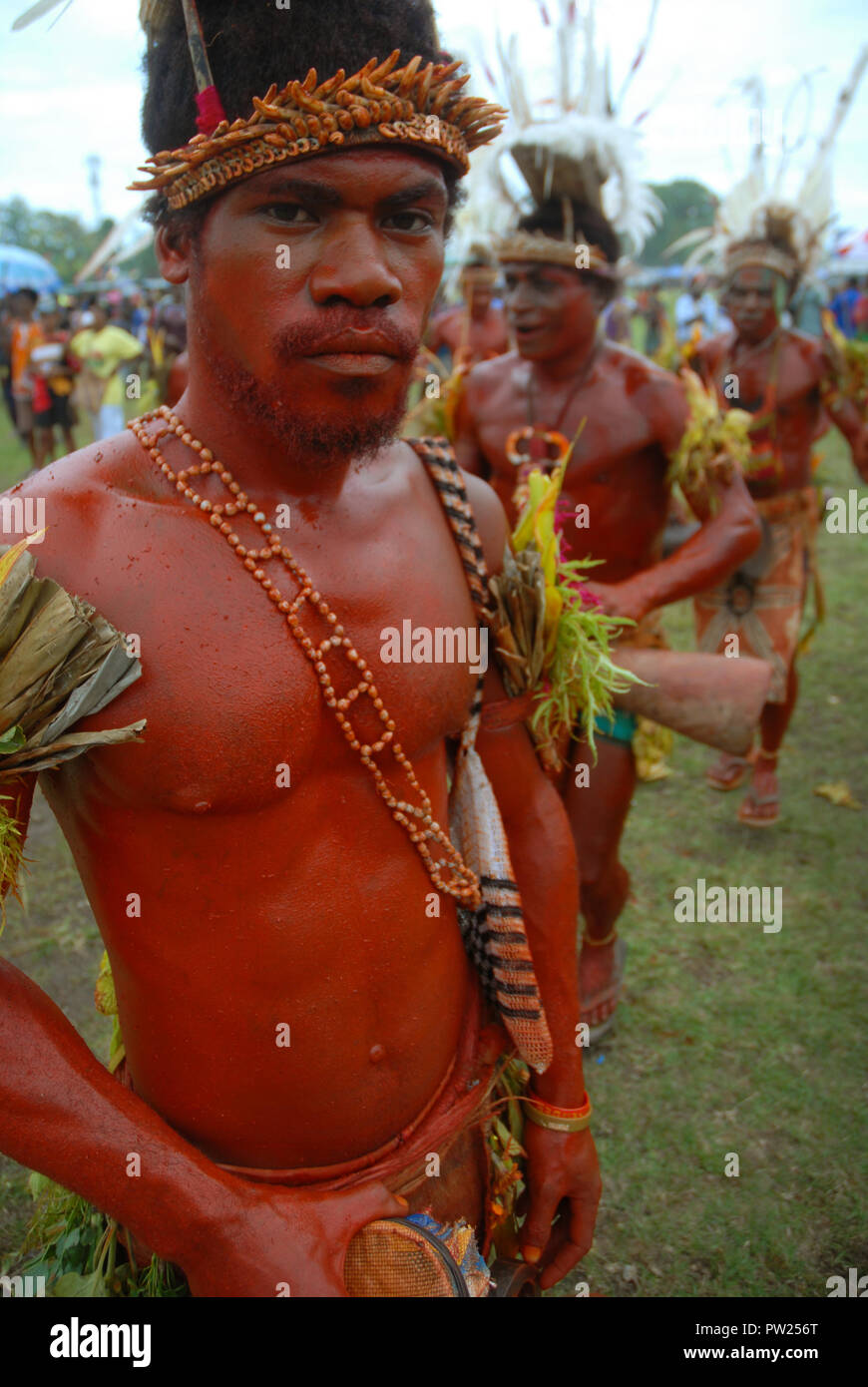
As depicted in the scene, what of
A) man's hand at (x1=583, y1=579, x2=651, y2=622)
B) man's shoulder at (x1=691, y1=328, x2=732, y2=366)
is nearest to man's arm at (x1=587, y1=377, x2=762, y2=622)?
man's hand at (x1=583, y1=579, x2=651, y2=622)

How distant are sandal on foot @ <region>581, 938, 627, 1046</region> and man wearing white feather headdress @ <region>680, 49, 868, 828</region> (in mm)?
1724

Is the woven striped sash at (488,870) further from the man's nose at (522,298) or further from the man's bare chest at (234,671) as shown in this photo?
the man's nose at (522,298)

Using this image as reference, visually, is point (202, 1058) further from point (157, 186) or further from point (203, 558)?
point (157, 186)

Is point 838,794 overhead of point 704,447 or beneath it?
beneath

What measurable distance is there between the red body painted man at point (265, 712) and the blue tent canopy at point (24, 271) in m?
20.8

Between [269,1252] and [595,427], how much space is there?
2.99 m

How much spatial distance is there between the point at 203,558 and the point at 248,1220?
0.93 m

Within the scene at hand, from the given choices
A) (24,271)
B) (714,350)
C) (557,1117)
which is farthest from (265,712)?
(24,271)

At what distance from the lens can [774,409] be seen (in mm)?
5996

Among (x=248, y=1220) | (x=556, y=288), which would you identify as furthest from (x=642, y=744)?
(x=248, y=1220)

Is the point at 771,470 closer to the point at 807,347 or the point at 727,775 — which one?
the point at 807,347

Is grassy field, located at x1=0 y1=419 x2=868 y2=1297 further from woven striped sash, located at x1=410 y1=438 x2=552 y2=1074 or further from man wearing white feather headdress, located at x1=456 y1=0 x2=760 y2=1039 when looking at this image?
woven striped sash, located at x1=410 y1=438 x2=552 y2=1074

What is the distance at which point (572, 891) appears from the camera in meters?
2.06

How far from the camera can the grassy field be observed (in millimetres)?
2977
